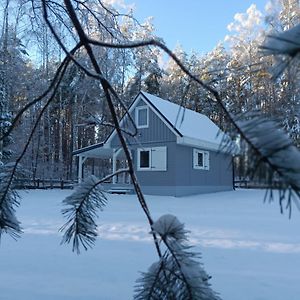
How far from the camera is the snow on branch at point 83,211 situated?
42.8 inches

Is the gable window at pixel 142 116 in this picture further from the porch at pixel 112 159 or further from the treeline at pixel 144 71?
the treeline at pixel 144 71

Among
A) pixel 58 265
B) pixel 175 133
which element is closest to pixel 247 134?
pixel 58 265

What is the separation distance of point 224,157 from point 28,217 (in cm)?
697

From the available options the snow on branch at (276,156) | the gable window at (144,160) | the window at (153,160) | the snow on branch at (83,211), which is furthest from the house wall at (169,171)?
the snow on branch at (276,156)

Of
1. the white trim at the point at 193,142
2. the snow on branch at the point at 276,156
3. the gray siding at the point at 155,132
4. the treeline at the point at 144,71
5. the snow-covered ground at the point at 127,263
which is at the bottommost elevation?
the snow-covered ground at the point at 127,263

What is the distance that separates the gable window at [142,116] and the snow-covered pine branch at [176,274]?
13.6 meters

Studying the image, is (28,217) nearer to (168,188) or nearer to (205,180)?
(168,188)

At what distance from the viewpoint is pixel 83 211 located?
3.59 feet

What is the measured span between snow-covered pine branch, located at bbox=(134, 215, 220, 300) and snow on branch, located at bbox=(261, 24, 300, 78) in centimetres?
42

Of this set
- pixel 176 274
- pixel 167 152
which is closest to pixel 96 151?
pixel 167 152

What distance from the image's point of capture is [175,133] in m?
13.3

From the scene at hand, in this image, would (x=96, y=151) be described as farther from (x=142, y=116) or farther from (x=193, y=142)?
(x=193, y=142)

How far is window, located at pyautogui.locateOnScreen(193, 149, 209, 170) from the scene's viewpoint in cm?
1448

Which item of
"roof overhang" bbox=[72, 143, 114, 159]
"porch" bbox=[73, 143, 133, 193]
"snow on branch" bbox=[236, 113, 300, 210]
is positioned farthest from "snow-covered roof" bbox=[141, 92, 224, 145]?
"snow on branch" bbox=[236, 113, 300, 210]
